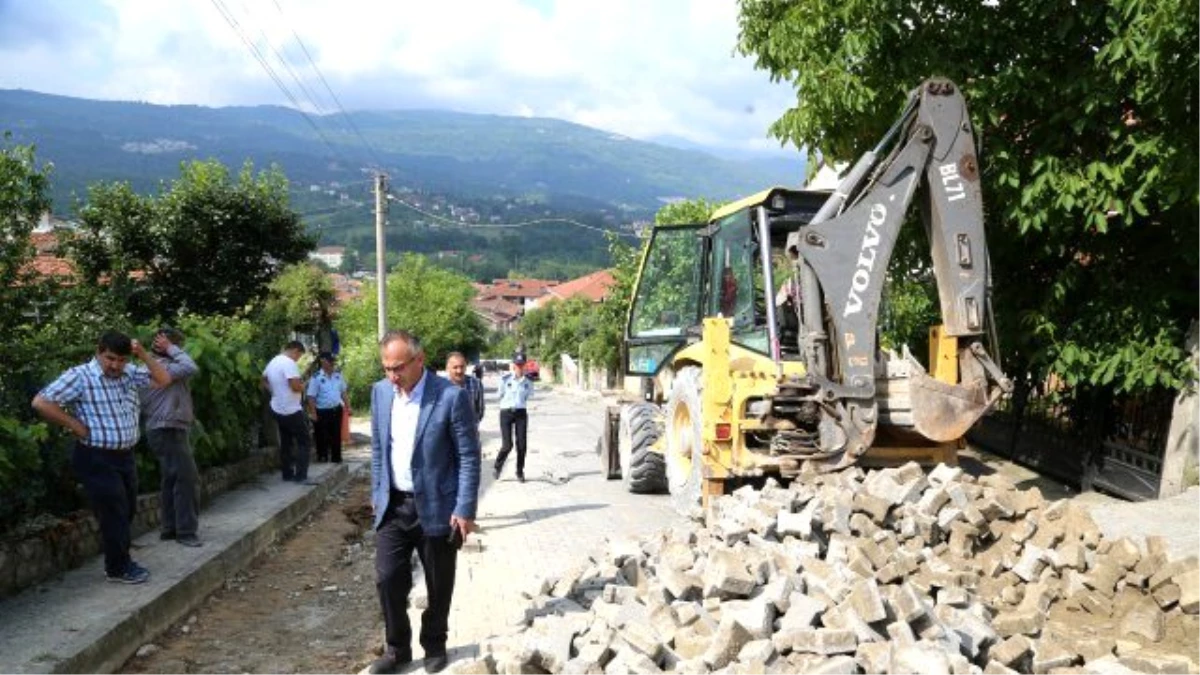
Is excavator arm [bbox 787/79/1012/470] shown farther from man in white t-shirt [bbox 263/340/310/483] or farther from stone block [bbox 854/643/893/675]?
man in white t-shirt [bbox 263/340/310/483]

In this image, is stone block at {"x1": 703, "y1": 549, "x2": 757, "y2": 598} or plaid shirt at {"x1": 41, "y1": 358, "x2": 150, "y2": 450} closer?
stone block at {"x1": 703, "y1": 549, "x2": 757, "y2": 598}

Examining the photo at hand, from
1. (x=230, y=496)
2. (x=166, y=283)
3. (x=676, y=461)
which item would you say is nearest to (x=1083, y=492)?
(x=676, y=461)

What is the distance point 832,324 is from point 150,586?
5033 mm

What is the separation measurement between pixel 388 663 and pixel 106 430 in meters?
2.48

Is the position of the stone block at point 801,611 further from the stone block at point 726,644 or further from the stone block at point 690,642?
the stone block at point 690,642

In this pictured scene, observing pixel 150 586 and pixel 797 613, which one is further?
pixel 150 586

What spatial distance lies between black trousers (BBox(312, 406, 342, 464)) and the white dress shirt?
28.7 feet

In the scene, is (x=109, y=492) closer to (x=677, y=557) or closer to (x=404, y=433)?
(x=404, y=433)

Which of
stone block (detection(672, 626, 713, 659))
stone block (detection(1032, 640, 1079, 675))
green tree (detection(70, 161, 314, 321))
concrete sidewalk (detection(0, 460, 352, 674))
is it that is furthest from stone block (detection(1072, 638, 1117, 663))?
green tree (detection(70, 161, 314, 321))

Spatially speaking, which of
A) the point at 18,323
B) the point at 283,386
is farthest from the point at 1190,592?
the point at 18,323

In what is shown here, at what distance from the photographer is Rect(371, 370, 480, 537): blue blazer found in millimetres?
5121

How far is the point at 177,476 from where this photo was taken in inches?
299

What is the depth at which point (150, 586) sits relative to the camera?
6.35 m

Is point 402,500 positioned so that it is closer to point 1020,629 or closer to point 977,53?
point 1020,629
